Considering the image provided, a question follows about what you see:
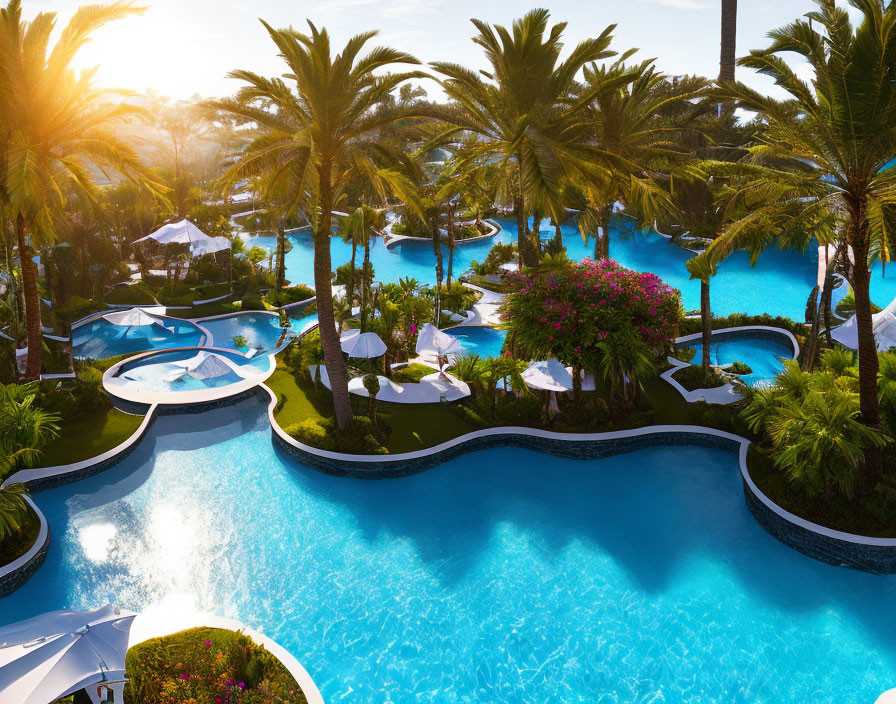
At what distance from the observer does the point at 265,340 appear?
25.8 m

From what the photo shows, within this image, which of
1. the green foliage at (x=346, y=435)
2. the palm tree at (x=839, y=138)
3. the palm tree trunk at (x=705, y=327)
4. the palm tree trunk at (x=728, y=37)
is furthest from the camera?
the palm tree trunk at (x=728, y=37)

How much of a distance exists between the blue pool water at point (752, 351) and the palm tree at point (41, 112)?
63.5 feet

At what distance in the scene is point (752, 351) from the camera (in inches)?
919

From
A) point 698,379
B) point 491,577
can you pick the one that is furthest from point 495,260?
point 491,577

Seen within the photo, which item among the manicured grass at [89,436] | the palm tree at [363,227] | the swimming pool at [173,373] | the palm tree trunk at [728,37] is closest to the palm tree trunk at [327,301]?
the palm tree at [363,227]

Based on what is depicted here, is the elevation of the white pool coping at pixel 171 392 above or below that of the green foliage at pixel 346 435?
above

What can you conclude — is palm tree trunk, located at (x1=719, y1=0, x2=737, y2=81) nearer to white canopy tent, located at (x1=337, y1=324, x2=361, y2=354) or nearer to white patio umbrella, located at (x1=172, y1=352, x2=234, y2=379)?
white canopy tent, located at (x1=337, y1=324, x2=361, y2=354)

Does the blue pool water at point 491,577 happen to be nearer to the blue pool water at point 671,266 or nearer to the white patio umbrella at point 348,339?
the white patio umbrella at point 348,339

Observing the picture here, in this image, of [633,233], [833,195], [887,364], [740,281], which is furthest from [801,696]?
[633,233]

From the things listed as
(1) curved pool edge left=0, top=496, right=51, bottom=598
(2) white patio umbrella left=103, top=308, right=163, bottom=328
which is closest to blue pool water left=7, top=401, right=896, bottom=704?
(1) curved pool edge left=0, top=496, right=51, bottom=598

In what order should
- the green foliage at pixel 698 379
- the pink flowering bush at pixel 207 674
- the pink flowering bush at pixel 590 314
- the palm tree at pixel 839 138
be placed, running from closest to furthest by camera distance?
the pink flowering bush at pixel 207 674 < the palm tree at pixel 839 138 < the pink flowering bush at pixel 590 314 < the green foliage at pixel 698 379

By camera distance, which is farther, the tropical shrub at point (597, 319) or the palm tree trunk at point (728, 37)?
the palm tree trunk at point (728, 37)

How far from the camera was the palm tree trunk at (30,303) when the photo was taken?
53.4 feet

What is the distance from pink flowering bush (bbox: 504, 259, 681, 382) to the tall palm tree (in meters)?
5.76
